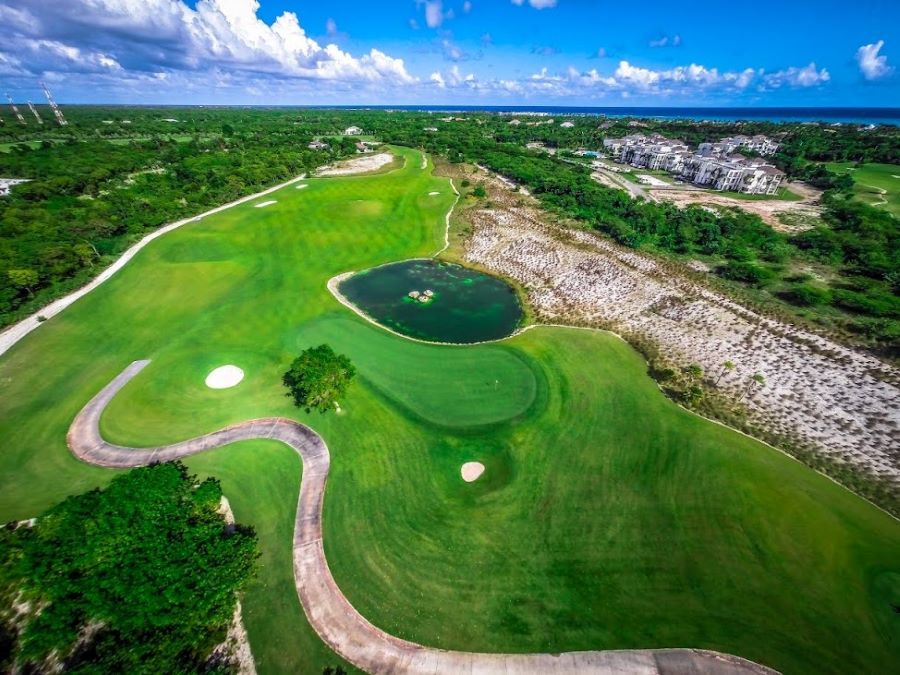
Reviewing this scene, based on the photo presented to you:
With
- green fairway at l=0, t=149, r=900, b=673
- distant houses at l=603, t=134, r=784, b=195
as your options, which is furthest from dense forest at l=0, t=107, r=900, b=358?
green fairway at l=0, t=149, r=900, b=673

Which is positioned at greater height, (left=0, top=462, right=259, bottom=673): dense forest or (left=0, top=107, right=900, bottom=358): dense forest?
(left=0, top=462, right=259, bottom=673): dense forest

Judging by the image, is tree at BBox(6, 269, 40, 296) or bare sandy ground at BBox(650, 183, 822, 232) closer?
tree at BBox(6, 269, 40, 296)

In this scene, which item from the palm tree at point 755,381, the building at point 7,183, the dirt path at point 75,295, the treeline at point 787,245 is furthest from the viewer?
the building at point 7,183

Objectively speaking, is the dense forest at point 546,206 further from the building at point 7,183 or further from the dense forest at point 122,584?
the dense forest at point 122,584

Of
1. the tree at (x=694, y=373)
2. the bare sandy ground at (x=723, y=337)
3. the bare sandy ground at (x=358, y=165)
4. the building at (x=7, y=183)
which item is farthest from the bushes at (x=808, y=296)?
the building at (x=7, y=183)

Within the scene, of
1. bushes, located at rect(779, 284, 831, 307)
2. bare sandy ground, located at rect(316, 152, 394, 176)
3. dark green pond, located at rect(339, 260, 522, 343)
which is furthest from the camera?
bare sandy ground, located at rect(316, 152, 394, 176)

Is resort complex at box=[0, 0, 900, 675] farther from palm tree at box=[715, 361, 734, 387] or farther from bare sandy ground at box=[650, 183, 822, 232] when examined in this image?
bare sandy ground at box=[650, 183, 822, 232]
